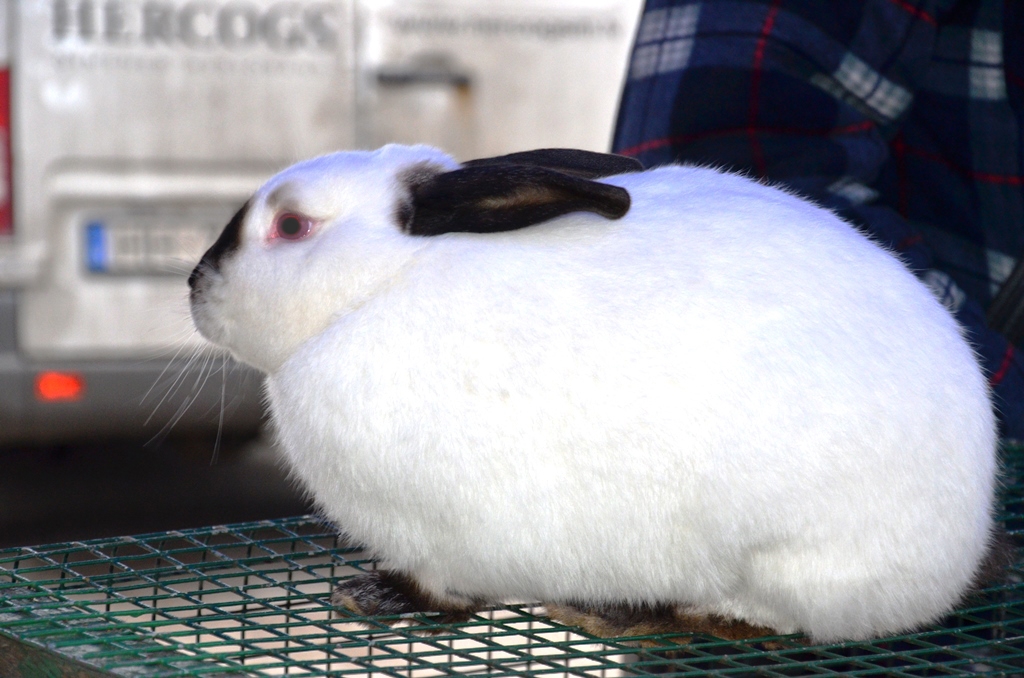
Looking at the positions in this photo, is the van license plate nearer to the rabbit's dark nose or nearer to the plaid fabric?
the plaid fabric

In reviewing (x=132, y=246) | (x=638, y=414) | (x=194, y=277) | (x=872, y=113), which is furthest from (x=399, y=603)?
(x=132, y=246)

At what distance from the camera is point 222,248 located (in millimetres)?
1568

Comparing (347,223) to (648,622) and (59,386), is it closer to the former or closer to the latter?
(648,622)

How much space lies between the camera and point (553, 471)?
50.6 inches

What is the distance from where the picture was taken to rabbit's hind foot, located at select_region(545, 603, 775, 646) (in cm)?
138

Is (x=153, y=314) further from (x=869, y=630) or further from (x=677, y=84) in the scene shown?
(x=869, y=630)

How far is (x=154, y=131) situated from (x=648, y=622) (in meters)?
3.08

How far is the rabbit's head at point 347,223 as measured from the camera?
1.35m

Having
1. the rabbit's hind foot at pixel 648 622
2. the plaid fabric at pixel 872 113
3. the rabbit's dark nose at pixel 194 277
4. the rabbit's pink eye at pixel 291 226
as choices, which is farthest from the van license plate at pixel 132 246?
the rabbit's hind foot at pixel 648 622

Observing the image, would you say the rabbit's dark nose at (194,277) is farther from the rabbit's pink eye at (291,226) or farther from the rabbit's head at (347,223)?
the rabbit's pink eye at (291,226)

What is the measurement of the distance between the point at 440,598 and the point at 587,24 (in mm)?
3295

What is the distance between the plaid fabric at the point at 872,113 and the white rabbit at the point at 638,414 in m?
0.57

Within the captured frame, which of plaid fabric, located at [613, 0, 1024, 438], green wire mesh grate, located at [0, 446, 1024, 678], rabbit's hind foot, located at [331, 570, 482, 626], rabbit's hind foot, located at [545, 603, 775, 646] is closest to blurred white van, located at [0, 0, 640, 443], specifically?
plaid fabric, located at [613, 0, 1024, 438]

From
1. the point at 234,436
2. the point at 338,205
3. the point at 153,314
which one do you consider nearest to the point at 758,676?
the point at 338,205
